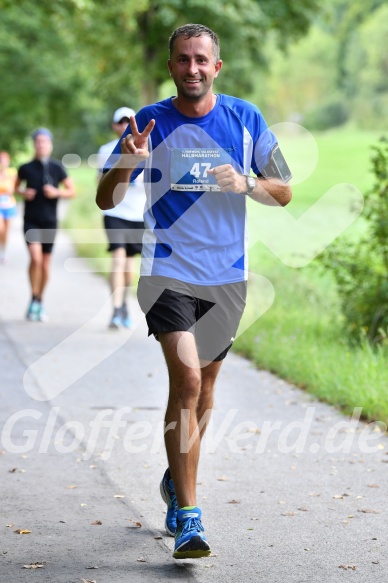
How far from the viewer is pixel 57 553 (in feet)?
16.1

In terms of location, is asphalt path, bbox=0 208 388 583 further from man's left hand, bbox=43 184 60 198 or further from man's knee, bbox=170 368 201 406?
man's left hand, bbox=43 184 60 198

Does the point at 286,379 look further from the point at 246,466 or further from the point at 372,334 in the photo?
the point at 246,466

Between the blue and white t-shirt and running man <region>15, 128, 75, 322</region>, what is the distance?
7.83m

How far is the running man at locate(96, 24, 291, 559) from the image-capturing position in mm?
4949

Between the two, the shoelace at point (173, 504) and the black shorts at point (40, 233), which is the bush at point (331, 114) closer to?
the black shorts at point (40, 233)

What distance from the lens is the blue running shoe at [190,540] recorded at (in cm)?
465

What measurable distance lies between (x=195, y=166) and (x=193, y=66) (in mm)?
427

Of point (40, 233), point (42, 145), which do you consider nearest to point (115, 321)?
point (40, 233)

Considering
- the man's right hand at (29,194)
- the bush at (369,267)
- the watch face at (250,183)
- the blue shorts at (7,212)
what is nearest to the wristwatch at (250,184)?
the watch face at (250,183)

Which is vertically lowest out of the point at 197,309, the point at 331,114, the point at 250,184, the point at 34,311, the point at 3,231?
the point at 34,311

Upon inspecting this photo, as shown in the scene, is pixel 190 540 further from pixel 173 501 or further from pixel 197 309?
pixel 197 309

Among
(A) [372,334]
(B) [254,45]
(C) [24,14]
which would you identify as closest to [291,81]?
(C) [24,14]

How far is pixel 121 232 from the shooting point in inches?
473

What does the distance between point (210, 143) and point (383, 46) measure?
72015mm
